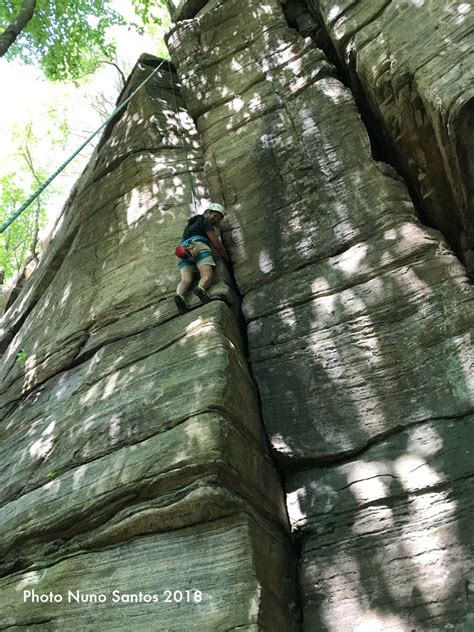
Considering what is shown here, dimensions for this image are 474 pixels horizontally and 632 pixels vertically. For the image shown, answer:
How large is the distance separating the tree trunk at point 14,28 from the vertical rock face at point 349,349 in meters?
4.25

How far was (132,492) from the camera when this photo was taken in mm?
4578

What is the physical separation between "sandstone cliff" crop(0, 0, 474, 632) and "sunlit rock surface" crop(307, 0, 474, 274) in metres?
0.04

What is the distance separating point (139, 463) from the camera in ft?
15.6

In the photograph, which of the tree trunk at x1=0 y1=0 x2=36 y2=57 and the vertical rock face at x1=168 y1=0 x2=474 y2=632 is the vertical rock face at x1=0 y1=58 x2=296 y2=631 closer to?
the vertical rock face at x1=168 y1=0 x2=474 y2=632

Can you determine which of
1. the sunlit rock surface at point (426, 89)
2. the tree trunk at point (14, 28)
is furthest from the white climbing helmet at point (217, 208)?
the tree trunk at point (14, 28)

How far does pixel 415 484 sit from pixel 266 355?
Result: 7.04 feet

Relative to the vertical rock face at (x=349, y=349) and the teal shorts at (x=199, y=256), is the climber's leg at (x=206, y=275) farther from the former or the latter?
the vertical rock face at (x=349, y=349)

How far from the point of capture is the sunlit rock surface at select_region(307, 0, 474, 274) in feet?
19.1

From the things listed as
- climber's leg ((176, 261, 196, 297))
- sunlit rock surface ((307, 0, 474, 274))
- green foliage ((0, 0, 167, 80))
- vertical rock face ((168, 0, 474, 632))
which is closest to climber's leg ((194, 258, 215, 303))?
climber's leg ((176, 261, 196, 297))

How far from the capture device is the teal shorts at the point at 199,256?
680 centimetres

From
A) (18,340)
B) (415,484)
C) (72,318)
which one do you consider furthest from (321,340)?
(18,340)

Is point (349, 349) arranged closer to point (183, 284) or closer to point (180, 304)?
point (180, 304)

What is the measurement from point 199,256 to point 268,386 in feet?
6.66

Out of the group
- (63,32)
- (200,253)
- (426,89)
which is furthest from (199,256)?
(63,32)
